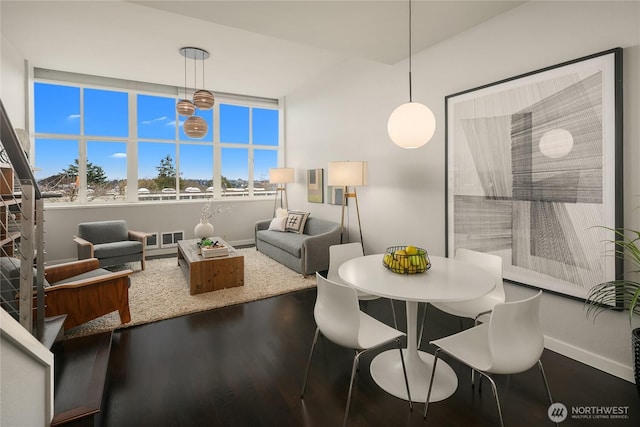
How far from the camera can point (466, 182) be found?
3.22 metres

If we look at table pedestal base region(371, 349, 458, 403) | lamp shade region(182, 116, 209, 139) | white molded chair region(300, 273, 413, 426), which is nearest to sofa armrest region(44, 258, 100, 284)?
lamp shade region(182, 116, 209, 139)

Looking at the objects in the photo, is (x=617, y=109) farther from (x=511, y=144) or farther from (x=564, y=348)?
(x=564, y=348)

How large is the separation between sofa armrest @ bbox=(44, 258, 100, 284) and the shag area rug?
530mm

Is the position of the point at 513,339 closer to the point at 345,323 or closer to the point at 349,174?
the point at 345,323

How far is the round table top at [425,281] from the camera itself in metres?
1.75

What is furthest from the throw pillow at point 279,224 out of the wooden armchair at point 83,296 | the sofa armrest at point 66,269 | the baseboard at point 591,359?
the baseboard at point 591,359

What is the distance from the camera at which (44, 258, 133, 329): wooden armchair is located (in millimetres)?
2613

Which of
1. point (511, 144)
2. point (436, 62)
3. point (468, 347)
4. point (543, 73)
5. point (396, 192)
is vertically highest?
point (436, 62)

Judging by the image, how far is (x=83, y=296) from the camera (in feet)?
8.96

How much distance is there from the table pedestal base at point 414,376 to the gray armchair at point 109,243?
3.98m

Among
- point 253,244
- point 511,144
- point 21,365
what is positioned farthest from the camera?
point 253,244

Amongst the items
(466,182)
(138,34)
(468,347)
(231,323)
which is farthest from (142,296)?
(466,182)

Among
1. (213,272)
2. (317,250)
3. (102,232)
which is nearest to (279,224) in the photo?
(317,250)

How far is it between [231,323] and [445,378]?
1935 millimetres
